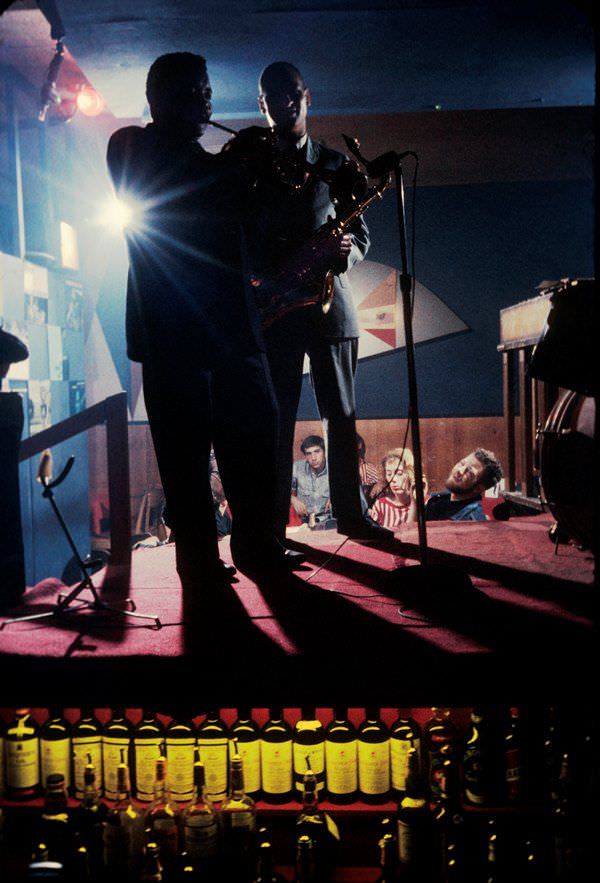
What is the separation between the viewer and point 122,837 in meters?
2.75

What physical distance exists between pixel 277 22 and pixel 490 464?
10.5 ft

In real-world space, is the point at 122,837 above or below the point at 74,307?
below

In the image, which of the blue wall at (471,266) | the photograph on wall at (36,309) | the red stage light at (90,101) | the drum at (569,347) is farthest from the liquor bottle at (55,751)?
the blue wall at (471,266)

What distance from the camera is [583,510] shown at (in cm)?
233

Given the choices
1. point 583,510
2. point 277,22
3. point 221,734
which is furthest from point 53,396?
point 583,510

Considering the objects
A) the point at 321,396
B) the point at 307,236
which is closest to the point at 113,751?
the point at 321,396

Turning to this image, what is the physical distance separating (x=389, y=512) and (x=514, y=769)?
3.12 m

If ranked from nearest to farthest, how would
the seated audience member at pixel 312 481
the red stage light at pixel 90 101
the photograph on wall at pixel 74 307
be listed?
1. the red stage light at pixel 90 101
2. the seated audience member at pixel 312 481
3. the photograph on wall at pixel 74 307

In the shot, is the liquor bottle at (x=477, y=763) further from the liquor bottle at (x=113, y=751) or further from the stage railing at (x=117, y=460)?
the stage railing at (x=117, y=460)

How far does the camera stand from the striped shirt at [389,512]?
5.75 meters

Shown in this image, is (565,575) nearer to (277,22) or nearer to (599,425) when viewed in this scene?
(599,425)

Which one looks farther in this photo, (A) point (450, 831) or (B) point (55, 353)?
(B) point (55, 353)

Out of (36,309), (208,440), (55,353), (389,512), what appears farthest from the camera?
(55,353)

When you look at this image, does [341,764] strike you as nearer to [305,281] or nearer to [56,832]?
[56,832]
